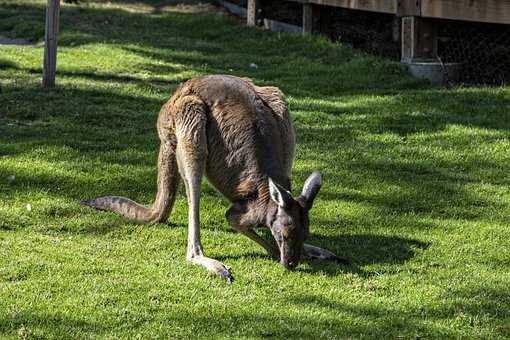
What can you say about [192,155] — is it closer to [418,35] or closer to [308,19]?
[418,35]

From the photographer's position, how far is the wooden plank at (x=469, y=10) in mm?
10070

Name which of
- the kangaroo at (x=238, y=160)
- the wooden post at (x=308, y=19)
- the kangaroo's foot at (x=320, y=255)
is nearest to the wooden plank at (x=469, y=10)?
the wooden post at (x=308, y=19)

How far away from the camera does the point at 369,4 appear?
1240 cm

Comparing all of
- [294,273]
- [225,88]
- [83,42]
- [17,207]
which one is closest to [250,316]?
[294,273]

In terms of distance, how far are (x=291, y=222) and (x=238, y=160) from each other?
1.99 ft

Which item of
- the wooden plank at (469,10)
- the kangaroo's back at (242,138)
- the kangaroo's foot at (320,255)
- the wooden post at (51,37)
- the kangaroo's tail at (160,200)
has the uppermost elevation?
the wooden plank at (469,10)

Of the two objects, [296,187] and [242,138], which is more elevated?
[242,138]

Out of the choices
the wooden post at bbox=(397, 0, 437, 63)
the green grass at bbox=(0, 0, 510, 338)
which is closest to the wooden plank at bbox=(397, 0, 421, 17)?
the wooden post at bbox=(397, 0, 437, 63)

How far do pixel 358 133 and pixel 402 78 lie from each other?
2.25m

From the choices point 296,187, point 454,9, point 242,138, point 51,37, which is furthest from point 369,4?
point 242,138

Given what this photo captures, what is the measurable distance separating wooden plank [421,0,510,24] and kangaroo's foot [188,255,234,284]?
5419 mm

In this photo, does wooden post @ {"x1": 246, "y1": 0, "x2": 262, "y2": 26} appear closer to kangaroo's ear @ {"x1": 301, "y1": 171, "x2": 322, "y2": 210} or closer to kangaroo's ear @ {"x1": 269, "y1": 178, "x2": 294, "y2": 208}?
kangaroo's ear @ {"x1": 301, "y1": 171, "x2": 322, "y2": 210}

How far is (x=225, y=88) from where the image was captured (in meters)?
6.33

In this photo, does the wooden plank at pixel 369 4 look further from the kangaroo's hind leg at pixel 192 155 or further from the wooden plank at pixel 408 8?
the kangaroo's hind leg at pixel 192 155
